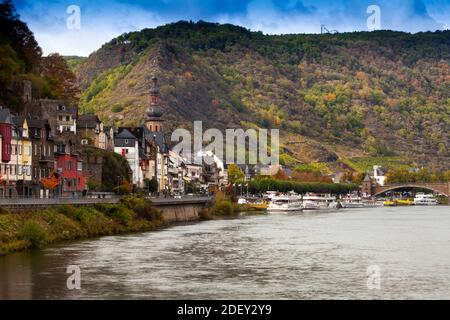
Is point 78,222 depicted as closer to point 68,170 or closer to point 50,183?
point 50,183

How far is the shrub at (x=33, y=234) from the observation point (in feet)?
235

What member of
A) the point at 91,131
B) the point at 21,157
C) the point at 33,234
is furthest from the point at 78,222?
the point at 91,131

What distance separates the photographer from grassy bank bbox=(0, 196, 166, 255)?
7106 cm

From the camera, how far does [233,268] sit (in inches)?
2525

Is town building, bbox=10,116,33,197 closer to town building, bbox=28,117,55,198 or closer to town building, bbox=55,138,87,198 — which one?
town building, bbox=28,117,55,198

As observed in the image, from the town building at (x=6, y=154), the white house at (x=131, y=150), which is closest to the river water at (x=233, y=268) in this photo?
the town building at (x=6, y=154)

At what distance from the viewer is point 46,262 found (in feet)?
208

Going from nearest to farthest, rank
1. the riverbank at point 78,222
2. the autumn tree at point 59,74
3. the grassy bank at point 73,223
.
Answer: the grassy bank at point 73,223 → the riverbank at point 78,222 → the autumn tree at point 59,74

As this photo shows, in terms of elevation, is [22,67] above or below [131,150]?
above

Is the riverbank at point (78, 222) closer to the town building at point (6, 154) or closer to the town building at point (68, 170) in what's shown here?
the town building at point (68, 170)

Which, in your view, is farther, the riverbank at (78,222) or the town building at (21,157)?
the town building at (21,157)

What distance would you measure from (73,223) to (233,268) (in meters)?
24.8
